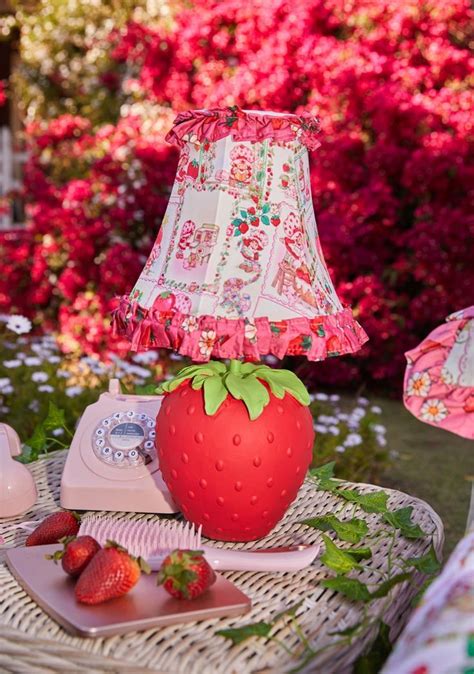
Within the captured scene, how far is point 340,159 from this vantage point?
3979 mm

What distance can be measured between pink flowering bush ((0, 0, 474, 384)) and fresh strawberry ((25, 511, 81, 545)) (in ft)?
8.59

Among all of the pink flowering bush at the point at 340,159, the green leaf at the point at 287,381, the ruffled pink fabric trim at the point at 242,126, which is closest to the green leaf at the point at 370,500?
the green leaf at the point at 287,381

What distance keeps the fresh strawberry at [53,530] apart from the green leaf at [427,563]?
20.4 inches

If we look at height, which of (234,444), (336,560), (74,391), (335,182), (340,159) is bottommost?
(74,391)

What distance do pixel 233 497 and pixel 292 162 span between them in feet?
1.70

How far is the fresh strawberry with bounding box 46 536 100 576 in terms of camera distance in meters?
1.16

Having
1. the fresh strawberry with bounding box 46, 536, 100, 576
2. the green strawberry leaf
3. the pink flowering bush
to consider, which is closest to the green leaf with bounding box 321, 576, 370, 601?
the green strawberry leaf

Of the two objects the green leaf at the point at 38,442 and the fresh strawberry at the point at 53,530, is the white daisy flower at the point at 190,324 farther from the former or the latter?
the green leaf at the point at 38,442

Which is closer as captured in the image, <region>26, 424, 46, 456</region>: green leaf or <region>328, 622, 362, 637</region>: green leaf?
<region>328, 622, 362, 637</region>: green leaf

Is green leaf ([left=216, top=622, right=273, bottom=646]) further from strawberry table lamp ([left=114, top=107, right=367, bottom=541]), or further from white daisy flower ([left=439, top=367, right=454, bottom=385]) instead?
white daisy flower ([left=439, top=367, right=454, bottom=385])

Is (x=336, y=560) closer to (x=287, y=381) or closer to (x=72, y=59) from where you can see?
(x=287, y=381)

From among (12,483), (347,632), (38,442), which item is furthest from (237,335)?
(38,442)

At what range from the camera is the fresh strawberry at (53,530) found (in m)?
1.34

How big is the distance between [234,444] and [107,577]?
30cm
